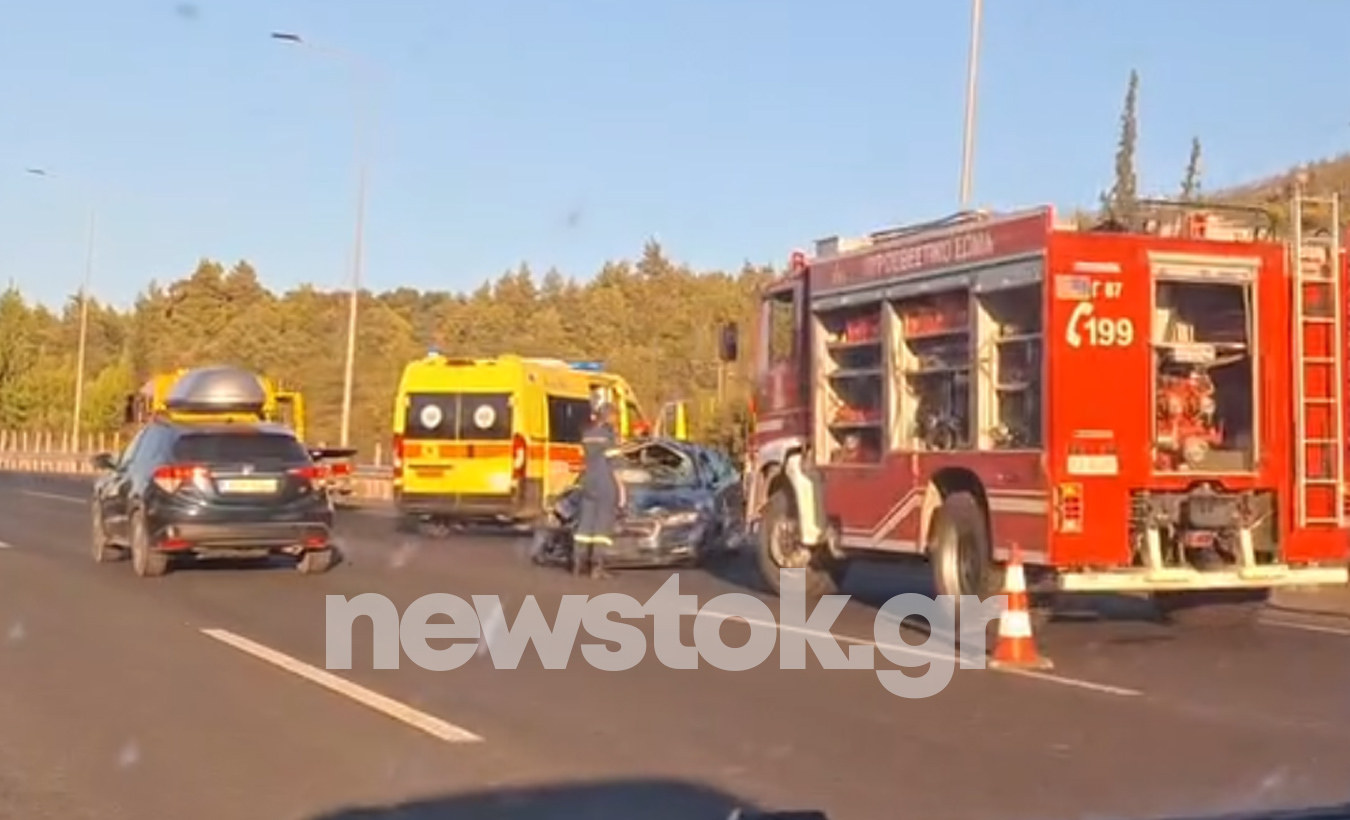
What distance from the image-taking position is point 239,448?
21.0 meters

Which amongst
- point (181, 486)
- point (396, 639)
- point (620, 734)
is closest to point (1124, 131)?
point (181, 486)

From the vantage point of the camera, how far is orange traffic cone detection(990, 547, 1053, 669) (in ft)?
44.9

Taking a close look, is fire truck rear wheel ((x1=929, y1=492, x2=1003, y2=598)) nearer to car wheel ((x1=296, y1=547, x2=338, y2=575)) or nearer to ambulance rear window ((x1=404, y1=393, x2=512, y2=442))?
car wheel ((x1=296, y1=547, x2=338, y2=575))

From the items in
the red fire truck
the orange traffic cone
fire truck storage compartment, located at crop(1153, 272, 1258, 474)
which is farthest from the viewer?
fire truck storage compartment, located at crop(1153, 272, 1258, 474)

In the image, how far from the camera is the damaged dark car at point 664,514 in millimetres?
22891

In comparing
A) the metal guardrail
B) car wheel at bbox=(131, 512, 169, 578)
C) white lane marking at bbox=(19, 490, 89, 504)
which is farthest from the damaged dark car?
white lane marking at bbox=(19, 490, 89, 504)

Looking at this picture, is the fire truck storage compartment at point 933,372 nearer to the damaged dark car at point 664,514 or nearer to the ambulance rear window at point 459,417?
the damaged dark car at point 664,514

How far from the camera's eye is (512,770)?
969 cm

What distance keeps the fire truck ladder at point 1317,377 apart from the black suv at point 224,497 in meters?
9.71

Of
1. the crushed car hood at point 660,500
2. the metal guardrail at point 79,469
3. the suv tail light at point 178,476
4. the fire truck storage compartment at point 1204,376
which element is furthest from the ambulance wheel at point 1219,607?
the metal guardrail at point 79,469

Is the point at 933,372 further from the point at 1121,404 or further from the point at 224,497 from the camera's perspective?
the point at 224,497

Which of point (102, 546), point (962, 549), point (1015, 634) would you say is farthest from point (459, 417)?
point (1015, 634)

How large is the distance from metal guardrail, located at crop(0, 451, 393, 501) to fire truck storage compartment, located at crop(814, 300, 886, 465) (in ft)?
71.7

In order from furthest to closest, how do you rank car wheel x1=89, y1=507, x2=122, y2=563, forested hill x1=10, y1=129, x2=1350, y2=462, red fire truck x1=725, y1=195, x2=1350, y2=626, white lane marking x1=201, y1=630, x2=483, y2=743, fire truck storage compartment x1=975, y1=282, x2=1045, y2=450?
forested hill x1=10, y1=129, x2=1350, y2=462
car wheel x1=89, y1=507, x2=122, y2=563
fire truck storage compartment x1=975, y1=282, x2=1045, y2=450
red fire truck x1=725, y1=195, x2=1350, y2=626
white lane marking x1=201, y1=630, x2=483, y2=743
